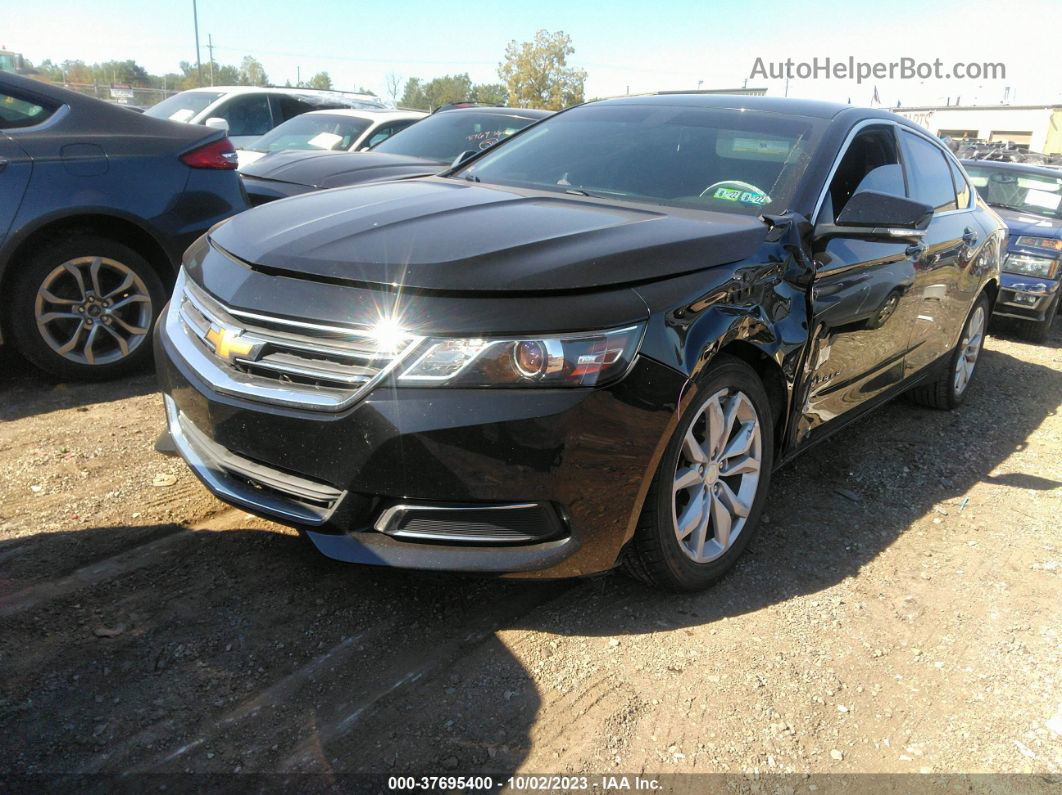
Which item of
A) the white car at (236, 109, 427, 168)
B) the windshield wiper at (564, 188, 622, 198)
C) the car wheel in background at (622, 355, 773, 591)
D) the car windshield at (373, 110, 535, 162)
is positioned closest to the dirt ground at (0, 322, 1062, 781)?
the car wheel in background at (622, 355, 773, 591)

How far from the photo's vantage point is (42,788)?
191 centimetres

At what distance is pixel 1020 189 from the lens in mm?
8922

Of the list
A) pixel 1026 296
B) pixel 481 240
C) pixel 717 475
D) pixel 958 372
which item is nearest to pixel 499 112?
pixel 958 372

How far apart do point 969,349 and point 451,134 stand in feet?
14.4

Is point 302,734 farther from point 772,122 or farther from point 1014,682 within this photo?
point 772,122

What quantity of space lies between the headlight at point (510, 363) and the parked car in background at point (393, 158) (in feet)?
8.96

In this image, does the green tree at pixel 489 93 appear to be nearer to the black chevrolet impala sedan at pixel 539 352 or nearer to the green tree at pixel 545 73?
the green tree at pixel 545 73

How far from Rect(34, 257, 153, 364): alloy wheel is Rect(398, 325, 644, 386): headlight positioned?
2880 millimetres

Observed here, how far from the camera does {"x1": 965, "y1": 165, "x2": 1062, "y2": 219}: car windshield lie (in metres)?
8.69

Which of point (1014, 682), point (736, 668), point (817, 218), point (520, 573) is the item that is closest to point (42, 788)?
point (520, 573)

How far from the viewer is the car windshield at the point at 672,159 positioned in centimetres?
323

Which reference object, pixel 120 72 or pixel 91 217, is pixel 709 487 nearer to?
pixel 91 217

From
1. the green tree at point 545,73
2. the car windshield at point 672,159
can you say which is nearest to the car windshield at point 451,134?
the car windshield at point 672,159

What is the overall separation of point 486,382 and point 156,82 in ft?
244
